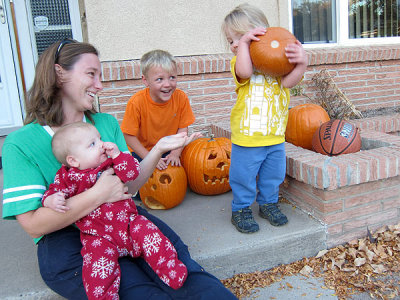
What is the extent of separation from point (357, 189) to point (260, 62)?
118 centimetres

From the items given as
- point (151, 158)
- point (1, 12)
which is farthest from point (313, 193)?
point (1, 12)

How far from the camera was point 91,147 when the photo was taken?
164 cm

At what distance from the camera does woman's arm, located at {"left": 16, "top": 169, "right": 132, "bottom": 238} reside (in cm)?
152

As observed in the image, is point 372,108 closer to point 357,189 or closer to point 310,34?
point 310,34

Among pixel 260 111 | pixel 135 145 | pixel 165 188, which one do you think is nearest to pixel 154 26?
pixel 135 145

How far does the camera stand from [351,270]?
219 cm

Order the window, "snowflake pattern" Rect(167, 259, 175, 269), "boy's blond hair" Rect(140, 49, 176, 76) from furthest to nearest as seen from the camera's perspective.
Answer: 1. the window
2. "boy's blond hair" Rect(140, 49, 176, 76)
3. "snowflake pattern" Rect(167, 259, 175, 269)

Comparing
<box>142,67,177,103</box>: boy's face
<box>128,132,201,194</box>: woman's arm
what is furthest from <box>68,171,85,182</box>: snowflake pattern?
<box>142,67,177,103</box>: boy's face

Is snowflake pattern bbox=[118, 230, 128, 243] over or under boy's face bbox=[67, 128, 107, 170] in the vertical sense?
under

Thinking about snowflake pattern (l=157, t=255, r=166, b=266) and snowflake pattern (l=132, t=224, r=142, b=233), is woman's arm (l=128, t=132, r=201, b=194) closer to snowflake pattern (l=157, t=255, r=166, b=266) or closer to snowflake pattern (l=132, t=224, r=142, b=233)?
snowflake pattern (l=132, t=224, r=142, b=233)

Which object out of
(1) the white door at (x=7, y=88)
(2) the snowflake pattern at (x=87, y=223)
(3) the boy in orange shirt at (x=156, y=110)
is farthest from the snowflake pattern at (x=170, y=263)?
(1) the white door at (x=7, y=88)

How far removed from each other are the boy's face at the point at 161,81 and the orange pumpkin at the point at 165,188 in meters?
0.62

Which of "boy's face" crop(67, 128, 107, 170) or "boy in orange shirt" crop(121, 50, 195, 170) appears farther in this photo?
"boy in orange shirt" crop(121, 50, 195, 170)

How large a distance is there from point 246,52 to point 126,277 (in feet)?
4.80
